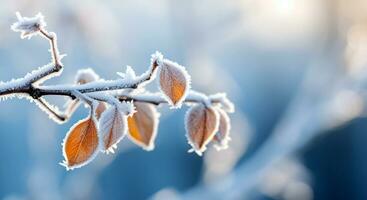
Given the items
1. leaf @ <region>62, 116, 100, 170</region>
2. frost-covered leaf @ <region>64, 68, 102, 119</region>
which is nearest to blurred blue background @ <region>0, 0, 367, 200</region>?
frost-covered leaf @ <region>64, 68, 102, 119</region>

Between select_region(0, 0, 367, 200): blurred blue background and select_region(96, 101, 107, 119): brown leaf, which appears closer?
select_region(96, 101, 107, 119): brown leaf

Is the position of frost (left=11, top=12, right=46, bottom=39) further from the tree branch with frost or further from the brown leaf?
the brown leaf

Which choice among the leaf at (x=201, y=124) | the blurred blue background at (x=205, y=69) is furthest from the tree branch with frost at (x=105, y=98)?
the blurred blue background at (x=205, y=69)

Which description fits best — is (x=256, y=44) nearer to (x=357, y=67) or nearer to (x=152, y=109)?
(x=357, y=67)

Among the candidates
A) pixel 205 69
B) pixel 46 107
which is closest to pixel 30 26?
pixel 46 107

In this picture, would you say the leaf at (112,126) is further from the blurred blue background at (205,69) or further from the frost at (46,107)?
the blurred blue background at (205,69)

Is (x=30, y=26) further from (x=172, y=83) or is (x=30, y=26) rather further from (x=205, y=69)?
(x=205, y=69)

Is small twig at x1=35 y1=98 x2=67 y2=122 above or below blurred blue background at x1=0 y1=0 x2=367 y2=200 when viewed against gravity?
below
